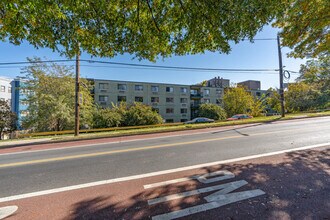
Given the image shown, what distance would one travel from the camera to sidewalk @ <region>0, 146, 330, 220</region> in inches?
104

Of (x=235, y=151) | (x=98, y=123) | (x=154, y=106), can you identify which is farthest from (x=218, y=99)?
(x=235, y=151)

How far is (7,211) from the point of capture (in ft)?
9.52

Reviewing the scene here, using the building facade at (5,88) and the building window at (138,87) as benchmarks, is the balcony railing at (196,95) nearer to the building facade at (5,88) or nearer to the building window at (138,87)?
Result: the building window at (138,87)

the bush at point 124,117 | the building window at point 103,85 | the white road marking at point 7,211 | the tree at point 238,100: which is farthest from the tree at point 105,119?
the tree at point 238,100

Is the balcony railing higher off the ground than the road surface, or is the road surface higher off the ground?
the balcony railing

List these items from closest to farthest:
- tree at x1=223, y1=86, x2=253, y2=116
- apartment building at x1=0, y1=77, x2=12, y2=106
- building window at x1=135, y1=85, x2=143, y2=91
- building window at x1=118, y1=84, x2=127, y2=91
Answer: apartment building at x1=0, y1=77, x2=12, y2=106 → tree at x1=223, y1=86, x2=253, y2=116 → building window at x1=118, y1=84, x2=127, y2=91 → building window at x1=135, y1=85, x2=143, y2=91

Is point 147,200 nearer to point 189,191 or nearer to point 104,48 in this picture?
point 189,191

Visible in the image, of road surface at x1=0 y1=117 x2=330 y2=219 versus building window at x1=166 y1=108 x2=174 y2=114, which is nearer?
road surface at x1=0 y1=117 x2=330 y2=219

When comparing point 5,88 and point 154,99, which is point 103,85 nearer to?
point 154,99

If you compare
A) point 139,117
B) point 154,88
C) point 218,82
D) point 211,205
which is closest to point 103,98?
point 154,88

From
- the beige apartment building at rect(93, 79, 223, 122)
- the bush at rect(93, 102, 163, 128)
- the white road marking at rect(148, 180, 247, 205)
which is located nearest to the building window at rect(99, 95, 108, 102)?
the beige apartment building at rect(93, 79, 223, 122)

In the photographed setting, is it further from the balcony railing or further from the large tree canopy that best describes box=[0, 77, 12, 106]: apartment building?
the large tree canopy

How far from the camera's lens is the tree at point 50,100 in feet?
60.1

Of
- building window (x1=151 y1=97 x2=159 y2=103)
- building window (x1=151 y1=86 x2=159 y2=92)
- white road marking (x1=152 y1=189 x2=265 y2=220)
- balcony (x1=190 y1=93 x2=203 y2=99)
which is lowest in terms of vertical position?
white road marking (x1=152 y1=189 x2=265 y2=220)
